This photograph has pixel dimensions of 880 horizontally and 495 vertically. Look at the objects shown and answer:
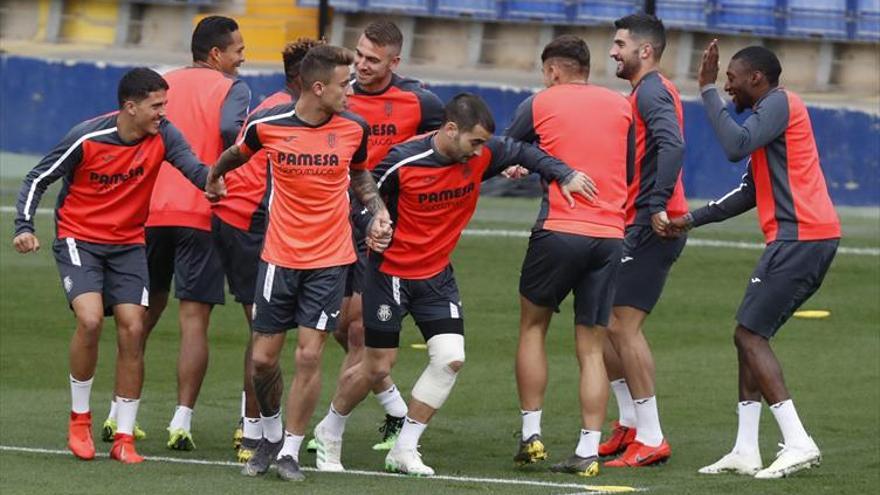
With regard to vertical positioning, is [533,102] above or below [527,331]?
above

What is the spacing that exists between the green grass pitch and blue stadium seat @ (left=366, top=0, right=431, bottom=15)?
31.3 feet

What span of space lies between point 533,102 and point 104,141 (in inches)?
85.1

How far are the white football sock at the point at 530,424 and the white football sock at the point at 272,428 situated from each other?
48.6 inches

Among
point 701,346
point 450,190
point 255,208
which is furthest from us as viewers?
point 701,346

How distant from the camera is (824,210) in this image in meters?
9.59

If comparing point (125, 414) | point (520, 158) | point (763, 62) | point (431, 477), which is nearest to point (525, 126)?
point (520, 158)

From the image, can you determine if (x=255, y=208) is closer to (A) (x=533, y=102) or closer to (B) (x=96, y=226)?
(B) (x=96, y=226)

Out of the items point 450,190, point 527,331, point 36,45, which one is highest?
point 450,190

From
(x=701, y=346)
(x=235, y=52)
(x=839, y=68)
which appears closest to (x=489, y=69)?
(x=839, y=68)

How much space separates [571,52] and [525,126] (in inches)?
17.2

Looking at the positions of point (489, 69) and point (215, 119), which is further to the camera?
point (489, 69)

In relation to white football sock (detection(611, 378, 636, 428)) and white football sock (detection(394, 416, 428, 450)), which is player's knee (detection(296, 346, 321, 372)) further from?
white football sock (detection(611, 378, 636, 428))

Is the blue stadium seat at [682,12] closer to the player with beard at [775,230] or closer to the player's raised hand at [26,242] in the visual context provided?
the player with beard at [775,230]

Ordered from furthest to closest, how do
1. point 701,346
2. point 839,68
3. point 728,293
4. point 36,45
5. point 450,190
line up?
point 36,45
point 839,68
point 728,293
point 701,346
point 450,190
